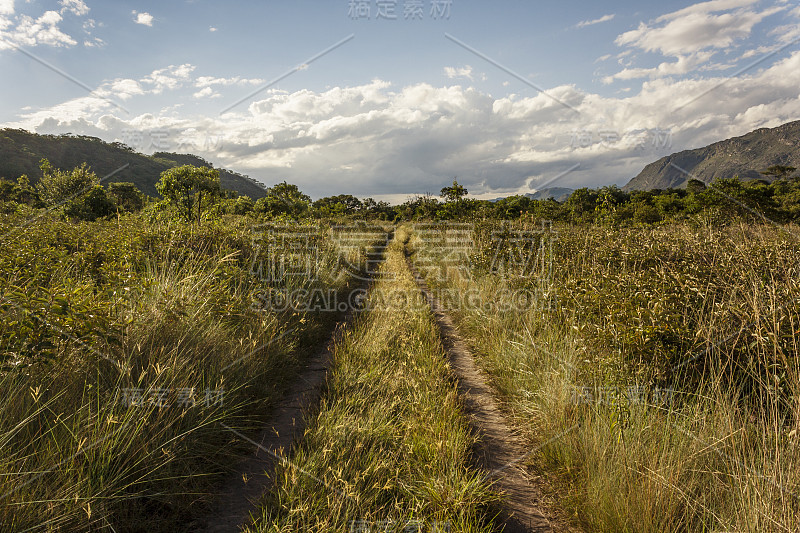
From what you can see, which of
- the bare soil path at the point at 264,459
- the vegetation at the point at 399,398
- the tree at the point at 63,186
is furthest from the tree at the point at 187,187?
the bare soil path at the point at 264,459

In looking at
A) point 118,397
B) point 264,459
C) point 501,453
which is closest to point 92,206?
point 118,397

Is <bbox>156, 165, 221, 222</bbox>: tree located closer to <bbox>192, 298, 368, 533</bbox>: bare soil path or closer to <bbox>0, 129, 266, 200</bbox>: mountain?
<bbox>192, 298, 368, 533</bbox>: bare soil path

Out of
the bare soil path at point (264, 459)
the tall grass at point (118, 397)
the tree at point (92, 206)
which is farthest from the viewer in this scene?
the tree at point (92, 206)

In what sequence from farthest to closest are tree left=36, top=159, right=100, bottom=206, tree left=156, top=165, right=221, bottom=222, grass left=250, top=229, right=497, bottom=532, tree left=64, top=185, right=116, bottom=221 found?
tree left=36, top=159, right=100, bottom=206 → tree left=64, top=185, right=116, bottom=221 → tree left=156, top=165, right=221, bottom=222 → grass left=250, top=229, right=497, bottom=532

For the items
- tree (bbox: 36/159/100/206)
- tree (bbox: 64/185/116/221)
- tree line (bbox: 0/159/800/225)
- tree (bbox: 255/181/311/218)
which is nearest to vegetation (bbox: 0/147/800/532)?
tree line (bbox: 0/159/800/225)

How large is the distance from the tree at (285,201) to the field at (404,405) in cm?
1940

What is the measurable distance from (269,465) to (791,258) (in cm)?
575

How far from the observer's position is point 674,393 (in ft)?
10.9

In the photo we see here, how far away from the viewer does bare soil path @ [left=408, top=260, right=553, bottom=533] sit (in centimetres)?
274

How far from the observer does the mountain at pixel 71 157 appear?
64.7m

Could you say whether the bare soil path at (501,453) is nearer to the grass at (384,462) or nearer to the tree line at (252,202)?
the grass at (384,462)

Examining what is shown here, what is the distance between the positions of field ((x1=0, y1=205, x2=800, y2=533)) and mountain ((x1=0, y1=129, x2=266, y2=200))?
68.6m

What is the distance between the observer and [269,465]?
3.18 meters

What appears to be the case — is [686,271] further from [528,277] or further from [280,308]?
[280,308]
